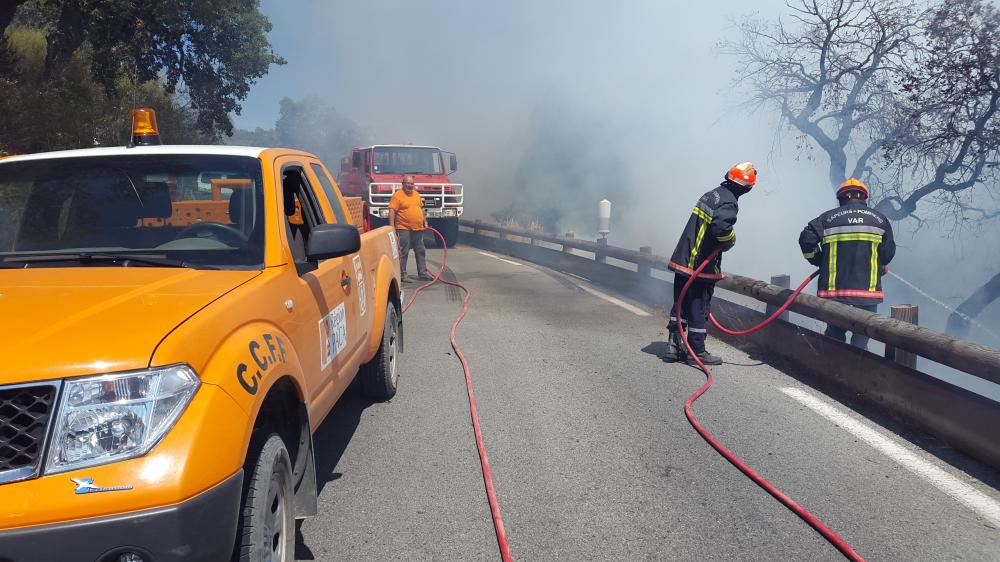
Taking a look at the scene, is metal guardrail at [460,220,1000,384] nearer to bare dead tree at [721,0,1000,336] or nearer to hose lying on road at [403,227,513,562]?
hose lying on road at [403,227,513,562]

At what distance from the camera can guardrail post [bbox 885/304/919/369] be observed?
594cm

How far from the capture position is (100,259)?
3.33 metres

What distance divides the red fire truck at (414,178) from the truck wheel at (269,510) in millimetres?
16597

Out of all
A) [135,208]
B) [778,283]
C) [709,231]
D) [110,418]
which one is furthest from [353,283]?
[778,283]

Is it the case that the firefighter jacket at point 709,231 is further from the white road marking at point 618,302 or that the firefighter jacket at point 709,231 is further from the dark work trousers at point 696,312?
the white road marking at point 618,302

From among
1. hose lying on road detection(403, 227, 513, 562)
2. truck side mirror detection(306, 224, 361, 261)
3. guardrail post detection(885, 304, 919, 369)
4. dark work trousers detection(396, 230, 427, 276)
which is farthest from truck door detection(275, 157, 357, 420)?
dark work trousers detection(396, 230, 427, 276)

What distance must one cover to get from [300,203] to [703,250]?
4255mm

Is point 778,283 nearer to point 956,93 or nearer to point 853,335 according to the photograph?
Answer: point 853,335

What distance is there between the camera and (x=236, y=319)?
2.75 meters

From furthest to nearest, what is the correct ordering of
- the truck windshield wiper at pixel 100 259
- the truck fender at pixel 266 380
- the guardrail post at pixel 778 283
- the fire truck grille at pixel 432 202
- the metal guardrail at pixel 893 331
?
the fire truck grille at pixel 432 202, the guardrail post at pixel 778 283, the metal guardrail at pixel 893 331, the truck windshield wiper at pixel 100 259, the truck fender at pixel 266 380

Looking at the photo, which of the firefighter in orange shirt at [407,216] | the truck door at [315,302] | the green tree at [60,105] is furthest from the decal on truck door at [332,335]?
the firefighter in orange shirt at [407,216]

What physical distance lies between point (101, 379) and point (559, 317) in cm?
806

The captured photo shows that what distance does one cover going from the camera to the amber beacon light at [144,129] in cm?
482

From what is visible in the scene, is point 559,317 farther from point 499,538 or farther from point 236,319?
point 236,319
